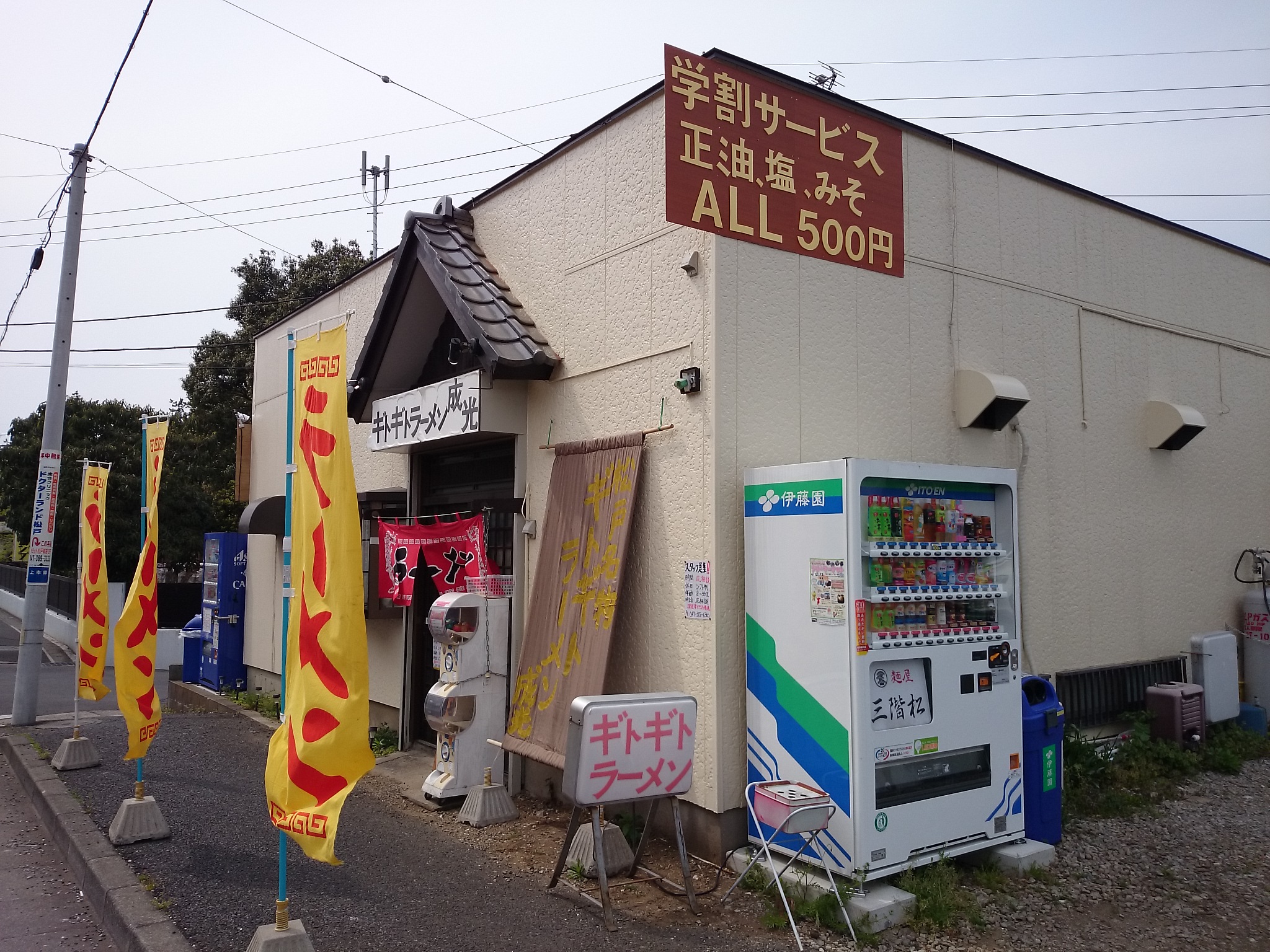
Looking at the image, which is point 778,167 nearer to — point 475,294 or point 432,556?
point 475,294

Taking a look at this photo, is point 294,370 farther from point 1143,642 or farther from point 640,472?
point 1143,642

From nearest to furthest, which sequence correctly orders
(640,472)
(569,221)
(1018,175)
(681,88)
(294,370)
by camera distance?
1. (294,370)
2. (681,88)
3. (640,472)
4. (569,221)
5. (1018,175)

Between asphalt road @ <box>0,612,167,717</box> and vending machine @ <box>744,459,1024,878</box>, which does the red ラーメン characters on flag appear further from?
asphalt road @ <box>0,612,167,717</box>

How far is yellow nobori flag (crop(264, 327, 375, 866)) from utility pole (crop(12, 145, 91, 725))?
810 cm

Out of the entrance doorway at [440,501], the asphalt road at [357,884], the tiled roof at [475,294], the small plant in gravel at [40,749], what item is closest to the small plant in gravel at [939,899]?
the asphalt road at [357,884]

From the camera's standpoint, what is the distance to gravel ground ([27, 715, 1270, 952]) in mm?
4641

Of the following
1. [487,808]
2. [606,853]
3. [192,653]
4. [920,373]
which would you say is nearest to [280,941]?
[606,853]

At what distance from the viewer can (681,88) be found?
17.5 ft

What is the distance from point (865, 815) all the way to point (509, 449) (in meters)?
4.40

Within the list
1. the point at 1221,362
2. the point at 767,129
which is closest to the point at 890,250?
the point at 767,129

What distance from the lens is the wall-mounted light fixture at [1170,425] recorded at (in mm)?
8484

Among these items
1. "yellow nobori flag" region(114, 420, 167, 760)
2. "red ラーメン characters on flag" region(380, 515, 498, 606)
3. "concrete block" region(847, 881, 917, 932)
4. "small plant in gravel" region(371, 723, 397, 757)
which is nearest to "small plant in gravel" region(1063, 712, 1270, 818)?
"concrete block" region(847, 881, 917, 932)

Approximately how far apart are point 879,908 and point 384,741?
5.87 metres

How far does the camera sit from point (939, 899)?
15.8 ft
